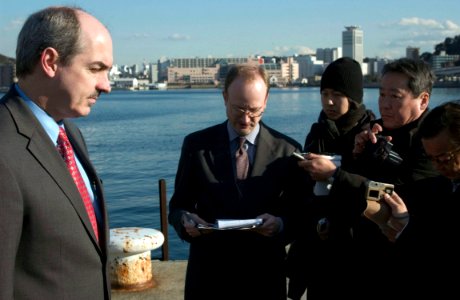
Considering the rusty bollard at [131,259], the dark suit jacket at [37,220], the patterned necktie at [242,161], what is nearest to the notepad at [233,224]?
the patterned necktie at [242,161]

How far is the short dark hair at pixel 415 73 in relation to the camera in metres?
3.45

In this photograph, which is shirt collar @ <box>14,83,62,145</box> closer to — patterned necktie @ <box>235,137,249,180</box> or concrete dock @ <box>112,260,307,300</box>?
patterned necktie @ <box>235,137,249,180</box>

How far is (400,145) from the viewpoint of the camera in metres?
3.40

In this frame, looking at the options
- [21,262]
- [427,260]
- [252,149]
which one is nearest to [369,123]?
[252,149]

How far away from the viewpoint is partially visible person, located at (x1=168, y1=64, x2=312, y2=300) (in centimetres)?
348

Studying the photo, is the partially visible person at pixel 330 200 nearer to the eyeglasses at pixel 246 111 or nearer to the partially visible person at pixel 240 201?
the partially visible person at pixel 240 201

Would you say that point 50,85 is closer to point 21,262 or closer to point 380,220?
point 21,262

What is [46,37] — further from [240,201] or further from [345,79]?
[345,79]

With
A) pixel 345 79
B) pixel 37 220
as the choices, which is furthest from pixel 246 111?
pixel 37 220

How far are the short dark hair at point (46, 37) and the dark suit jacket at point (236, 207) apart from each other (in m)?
1.28

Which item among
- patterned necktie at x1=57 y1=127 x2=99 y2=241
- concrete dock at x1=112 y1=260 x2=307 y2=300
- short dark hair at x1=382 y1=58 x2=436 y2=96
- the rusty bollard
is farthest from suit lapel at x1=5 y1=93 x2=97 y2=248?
concrete dock at x1=112 y1=260 x2=307 y2=300

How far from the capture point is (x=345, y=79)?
3.89 m

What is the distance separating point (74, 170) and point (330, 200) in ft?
4.62

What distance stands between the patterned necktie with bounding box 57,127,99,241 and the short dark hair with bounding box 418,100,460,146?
151cm
